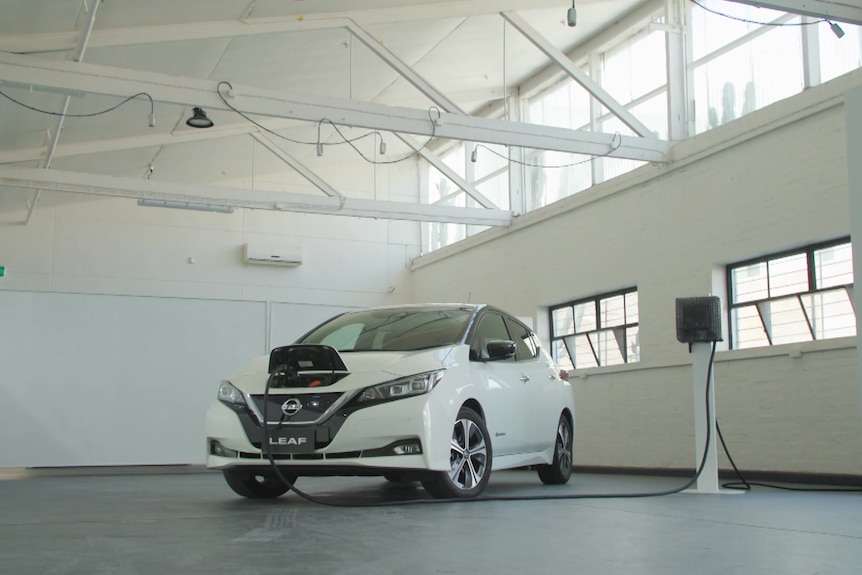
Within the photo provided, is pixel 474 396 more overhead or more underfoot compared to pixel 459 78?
Result: more underfoot

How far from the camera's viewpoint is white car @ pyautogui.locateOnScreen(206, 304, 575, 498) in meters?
5.40

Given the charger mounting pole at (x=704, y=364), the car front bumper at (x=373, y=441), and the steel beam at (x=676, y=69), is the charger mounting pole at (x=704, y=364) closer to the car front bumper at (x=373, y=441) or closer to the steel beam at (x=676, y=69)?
the car front bumper at (x=373, y=441)

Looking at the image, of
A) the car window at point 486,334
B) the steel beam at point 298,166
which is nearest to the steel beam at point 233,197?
the steel beam at point 298,166

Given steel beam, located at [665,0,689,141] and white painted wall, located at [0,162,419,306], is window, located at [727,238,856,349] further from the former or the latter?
white painted wall, located at [0,162,419,306]

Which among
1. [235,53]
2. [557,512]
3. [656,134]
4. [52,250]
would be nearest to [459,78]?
[656,134]

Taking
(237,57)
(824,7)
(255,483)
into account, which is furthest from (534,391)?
(237,57)

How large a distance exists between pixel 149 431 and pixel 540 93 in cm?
842

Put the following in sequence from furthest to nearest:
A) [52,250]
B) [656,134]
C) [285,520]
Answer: [52,250]
[656,134]
[285,520]

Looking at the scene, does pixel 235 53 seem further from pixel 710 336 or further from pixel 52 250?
pixel 52 250

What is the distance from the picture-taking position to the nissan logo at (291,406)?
5.52 meters

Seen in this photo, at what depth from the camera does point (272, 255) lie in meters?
18.3

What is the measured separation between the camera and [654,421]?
11.5 m

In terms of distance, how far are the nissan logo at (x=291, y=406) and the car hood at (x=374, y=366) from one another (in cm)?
6

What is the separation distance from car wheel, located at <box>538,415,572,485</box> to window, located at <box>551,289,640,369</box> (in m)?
4.67
